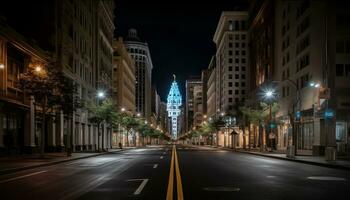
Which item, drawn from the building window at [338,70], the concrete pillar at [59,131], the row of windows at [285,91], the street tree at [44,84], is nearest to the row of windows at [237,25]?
the row of windows at [285,91]

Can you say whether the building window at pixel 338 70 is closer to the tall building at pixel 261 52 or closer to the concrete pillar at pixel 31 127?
the tall building at pixel 261 52

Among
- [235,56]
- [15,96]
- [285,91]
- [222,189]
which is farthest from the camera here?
[235,56]

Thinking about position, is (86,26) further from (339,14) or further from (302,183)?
(302,183)

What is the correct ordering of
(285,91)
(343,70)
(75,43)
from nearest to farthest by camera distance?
(343,70) < (75,43) < (285,91)

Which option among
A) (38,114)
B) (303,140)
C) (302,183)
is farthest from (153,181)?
(303,140)

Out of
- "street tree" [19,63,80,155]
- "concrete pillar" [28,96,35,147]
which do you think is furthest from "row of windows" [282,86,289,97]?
"street tree" [19,63,80,155]

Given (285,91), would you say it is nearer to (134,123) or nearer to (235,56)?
(134,123)

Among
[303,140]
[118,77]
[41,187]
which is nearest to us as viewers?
[41,187]

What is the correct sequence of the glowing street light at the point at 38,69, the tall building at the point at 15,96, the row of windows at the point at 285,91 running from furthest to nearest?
the row of windows at the point at 285,91 < the tall building at the point at 15,96 < the glowing street light at the point at 38,69

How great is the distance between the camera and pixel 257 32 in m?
112

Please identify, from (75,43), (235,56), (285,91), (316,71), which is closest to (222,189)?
(316,71)

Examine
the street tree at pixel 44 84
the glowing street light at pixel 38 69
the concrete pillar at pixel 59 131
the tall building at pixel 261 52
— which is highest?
the tall building at pixel 261 52

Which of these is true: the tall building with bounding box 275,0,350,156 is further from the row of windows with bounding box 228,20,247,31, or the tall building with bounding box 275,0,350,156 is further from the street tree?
the row of windows with bounding box 228,20,247,31

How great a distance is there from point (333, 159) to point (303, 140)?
36.3m
